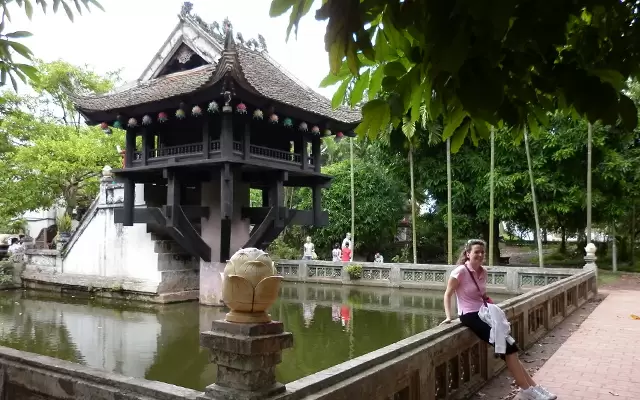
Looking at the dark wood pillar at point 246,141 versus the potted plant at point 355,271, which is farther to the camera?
the potted plant at point 355,271

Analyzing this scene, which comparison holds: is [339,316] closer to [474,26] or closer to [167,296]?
[167,296]

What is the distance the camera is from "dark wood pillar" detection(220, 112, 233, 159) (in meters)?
11.6

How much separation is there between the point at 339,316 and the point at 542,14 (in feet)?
33.8

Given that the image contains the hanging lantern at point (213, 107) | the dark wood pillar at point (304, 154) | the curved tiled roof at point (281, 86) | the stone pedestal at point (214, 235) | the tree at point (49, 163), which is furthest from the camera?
the tree at point (49, 163)

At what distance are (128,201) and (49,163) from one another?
677 cm

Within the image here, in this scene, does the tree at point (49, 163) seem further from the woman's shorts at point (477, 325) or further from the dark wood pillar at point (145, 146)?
the woman's shorts at point (477, 325)

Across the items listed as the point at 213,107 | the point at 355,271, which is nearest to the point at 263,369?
the point at 213,107

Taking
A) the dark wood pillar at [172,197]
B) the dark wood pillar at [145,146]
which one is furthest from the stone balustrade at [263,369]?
the dark wood pillar at [145,146]

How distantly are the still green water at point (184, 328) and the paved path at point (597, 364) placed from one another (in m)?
2.95

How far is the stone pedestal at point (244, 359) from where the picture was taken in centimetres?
239

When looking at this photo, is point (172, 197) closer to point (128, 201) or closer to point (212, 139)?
point (212, 139)

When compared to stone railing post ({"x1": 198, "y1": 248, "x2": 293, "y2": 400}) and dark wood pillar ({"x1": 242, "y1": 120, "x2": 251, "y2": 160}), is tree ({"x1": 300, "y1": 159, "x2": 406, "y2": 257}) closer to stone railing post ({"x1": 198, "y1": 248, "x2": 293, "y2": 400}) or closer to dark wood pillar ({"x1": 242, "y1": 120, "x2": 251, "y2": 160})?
dark wood pillar ({"x1": 242, "y1": 120, "x2": 251, "y2": 160})

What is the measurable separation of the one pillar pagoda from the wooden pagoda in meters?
0.03

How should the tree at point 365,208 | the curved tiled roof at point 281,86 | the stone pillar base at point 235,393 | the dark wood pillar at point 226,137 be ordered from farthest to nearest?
the tree at point 365,208 < the curved tiled roof at point 281,86 < the dark wood pillar at point 226,137 < the stone pillar base at point 235,393
